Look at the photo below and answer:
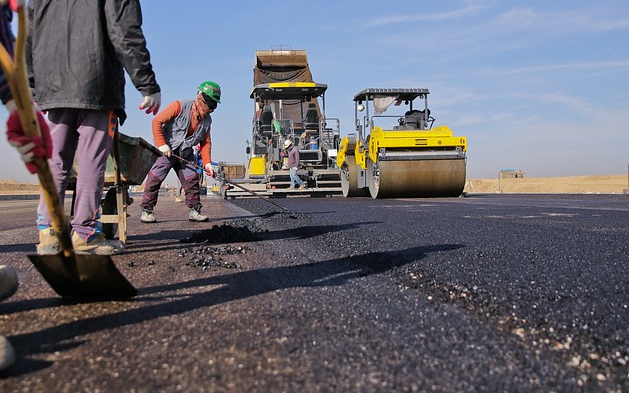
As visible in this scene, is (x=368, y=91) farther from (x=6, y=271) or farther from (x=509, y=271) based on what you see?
(x=6, y=271)

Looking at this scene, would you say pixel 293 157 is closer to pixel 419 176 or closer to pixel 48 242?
pixel 419 176

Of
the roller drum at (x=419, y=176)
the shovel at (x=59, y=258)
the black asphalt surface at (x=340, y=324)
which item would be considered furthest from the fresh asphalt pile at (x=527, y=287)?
the roller drum at (x=419, y=176)

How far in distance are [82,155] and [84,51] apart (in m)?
0.55

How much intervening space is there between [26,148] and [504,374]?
1.43 meters

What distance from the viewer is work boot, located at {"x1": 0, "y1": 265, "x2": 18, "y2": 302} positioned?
203 centimetres

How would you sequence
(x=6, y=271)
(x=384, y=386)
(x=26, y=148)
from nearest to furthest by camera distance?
(x=384, y=386)
(x=26, y=148)
(x=6, y=271)

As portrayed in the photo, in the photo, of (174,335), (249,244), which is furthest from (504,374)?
(249,244)

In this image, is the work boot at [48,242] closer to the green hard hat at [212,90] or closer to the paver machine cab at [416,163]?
the green hard hat at [212,90]

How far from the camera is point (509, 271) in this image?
103 inches

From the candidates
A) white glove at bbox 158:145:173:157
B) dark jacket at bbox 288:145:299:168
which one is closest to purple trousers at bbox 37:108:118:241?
white glove at bbox 158:145:173:157

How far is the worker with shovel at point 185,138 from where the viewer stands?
5.53 metres

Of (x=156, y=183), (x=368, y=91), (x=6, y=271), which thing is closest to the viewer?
(x=6, y=271)

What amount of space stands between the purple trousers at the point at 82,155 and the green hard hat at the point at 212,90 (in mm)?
2737

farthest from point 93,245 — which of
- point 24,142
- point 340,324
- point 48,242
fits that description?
point 340,324
